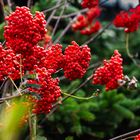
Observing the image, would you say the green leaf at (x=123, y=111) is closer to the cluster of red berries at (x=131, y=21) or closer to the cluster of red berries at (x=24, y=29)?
the cluster of red berries at (x=131, y=21)

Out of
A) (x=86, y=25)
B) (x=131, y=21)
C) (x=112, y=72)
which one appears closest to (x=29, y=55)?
(x=112, y=72)

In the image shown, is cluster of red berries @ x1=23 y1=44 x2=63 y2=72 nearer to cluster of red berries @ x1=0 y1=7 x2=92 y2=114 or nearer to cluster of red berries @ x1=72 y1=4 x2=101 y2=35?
cluster of red berries @ x1=0 y1=7 x2=92 y2=114

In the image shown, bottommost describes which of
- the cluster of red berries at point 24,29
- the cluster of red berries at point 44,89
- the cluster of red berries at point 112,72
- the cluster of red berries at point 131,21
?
the cluster of red berries at point 131,21

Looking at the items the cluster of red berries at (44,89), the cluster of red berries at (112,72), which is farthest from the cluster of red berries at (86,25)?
the cluster of red berries at (44,89)

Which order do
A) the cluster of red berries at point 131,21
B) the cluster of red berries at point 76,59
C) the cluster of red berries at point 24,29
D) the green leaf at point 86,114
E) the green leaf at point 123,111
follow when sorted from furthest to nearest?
1. the green leaf at point 123,111
2. the green leaf at point 86,114
3. the cluster of red berries at point 131,21
4. the cluster of red berries at point 76,59
5. the cluster of red berries at point 24,29

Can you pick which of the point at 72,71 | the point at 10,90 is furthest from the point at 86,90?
the point at 72,71

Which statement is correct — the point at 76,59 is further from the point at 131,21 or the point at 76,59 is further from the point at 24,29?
the point at 131,21
